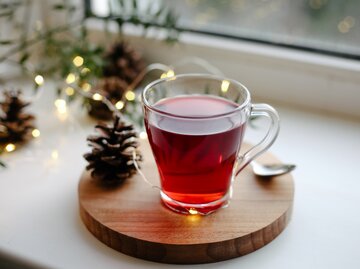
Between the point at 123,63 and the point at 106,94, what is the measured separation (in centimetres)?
10

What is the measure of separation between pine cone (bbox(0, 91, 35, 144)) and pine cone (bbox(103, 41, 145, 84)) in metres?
0.21

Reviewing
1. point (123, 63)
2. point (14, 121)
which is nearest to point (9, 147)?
point (14, 121)

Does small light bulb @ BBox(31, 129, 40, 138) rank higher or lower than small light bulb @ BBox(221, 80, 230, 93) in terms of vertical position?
lower

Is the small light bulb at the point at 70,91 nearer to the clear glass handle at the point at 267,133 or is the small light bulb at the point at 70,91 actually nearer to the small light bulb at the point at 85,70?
the small light bulb at the point at 85,70

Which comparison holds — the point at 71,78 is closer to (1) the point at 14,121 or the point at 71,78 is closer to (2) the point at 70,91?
(2) the point at 70,91

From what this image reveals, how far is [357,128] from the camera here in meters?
0.89

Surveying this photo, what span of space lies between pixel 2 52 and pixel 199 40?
1.20 ft

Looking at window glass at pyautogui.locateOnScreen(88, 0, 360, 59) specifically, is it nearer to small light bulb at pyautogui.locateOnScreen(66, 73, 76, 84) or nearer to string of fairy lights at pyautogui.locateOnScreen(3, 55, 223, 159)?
string of fairy lights at pyautogui.locateOnScreen(3, 55, 223, 159)

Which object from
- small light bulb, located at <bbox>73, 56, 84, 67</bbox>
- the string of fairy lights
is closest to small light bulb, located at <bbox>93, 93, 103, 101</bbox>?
the string of fairy lights

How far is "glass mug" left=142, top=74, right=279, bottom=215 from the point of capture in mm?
617

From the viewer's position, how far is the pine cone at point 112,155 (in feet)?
2.29

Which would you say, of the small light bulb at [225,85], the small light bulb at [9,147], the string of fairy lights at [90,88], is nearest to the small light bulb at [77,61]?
the string of fairy lights at [90,88]

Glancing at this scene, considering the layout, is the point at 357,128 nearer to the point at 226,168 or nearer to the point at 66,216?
the point at 226,168

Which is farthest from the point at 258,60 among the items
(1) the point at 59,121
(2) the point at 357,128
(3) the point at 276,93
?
(1) the point at 59,121
